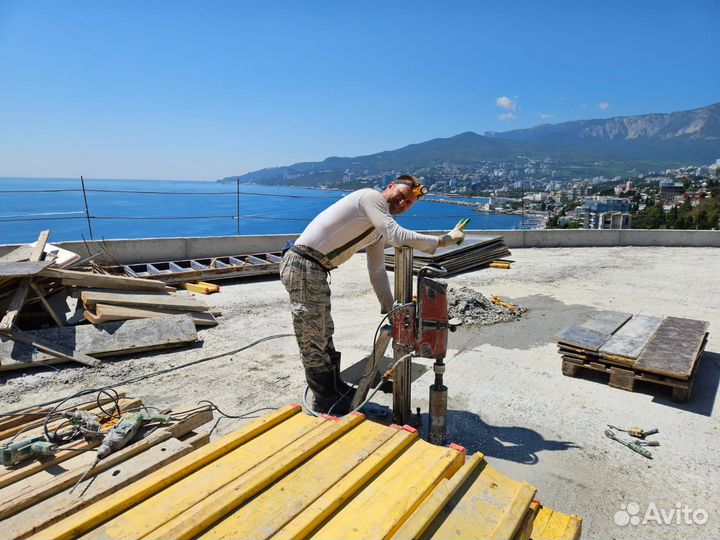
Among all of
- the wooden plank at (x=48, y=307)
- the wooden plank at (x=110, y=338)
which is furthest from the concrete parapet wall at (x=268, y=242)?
the wooden plank at (x=110, y=338)

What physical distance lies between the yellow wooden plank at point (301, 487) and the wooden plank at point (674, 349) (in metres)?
3.35

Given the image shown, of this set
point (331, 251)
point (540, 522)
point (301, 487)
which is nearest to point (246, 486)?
point (301, 487)

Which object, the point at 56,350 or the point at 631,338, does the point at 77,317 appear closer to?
the point at 56,350

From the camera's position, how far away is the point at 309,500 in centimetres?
205

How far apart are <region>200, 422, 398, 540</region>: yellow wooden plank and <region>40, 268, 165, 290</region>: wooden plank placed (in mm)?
5114

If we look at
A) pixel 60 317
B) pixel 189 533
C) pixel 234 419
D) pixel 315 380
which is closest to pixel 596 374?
pixel 315 380

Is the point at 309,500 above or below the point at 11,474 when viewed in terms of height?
above

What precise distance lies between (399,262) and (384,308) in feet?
2.11

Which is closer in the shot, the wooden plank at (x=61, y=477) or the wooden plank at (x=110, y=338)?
the wooden plank at (x=61, y=477)

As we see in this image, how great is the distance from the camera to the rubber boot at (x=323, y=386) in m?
3.96

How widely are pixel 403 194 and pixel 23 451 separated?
10.1 ft

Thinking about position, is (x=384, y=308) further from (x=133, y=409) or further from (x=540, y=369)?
(x=540, y=369)

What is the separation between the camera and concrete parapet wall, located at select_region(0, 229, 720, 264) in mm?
10273

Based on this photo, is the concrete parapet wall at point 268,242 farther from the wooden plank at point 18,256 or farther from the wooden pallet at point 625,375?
the wooden pallet at point 625,375
